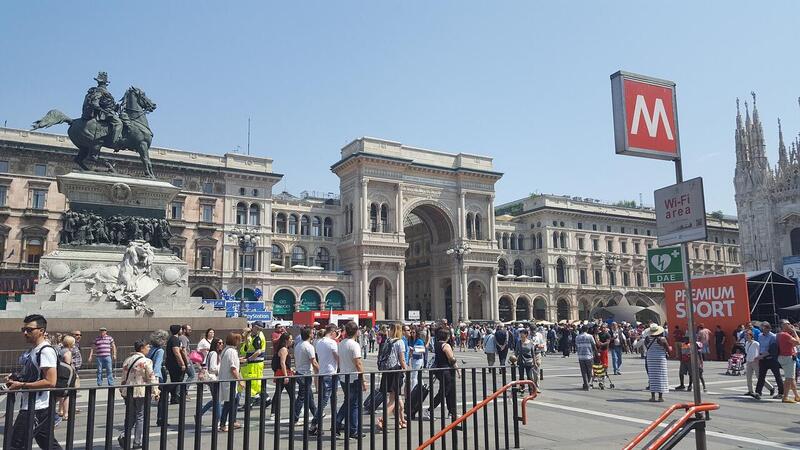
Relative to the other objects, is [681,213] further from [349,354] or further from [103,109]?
[103,109]

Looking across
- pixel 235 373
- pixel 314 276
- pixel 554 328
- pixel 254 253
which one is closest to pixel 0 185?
pixel 254 253

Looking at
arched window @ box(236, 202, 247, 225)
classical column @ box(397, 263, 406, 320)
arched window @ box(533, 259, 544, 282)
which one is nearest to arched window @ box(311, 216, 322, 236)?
arched window @ box(236, 202, 247, 225)

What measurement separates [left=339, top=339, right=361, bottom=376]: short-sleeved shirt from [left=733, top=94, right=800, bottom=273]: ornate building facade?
5898 centimetres

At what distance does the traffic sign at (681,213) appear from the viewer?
5.36 m

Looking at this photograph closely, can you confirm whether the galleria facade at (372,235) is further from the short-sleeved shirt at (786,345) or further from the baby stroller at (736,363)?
the short-sleeved shirt at (786,345)

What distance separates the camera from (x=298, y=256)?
208 feet

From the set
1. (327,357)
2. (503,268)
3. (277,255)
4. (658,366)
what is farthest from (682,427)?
(503,268)

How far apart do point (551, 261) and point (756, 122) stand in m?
25.7

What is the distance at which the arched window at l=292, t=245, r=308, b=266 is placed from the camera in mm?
63250

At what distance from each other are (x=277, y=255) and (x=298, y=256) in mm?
2238

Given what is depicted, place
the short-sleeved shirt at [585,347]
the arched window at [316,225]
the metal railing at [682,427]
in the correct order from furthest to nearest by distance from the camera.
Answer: the arched window at [316,225] < the short-sleeved shirt at [585,347] < the metal railing at [682,427]

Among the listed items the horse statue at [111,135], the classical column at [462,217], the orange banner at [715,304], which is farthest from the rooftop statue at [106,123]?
the classical column at [462,217]

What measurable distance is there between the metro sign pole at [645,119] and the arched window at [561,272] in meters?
71.0

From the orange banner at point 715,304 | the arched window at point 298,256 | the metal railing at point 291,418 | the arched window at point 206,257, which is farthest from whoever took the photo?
the arched window at point 298,256
